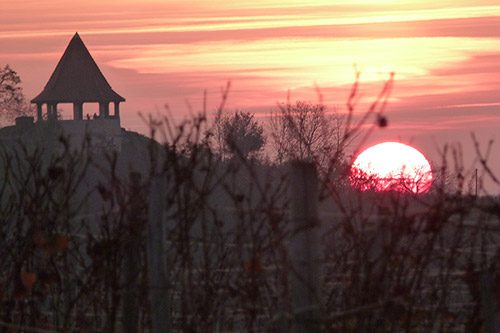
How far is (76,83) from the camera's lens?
6719 centimetres

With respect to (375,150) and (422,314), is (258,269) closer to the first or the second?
(422,314)

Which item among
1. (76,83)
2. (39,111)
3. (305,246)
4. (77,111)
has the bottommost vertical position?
(305,246)

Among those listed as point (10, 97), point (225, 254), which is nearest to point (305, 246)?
point (225, 254)

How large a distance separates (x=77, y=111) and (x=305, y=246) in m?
64.8

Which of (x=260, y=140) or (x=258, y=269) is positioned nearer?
(x=258, y=269)

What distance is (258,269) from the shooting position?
3818mm

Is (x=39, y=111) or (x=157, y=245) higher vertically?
(x=39, y=111)

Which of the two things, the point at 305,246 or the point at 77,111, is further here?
the point at 77,111

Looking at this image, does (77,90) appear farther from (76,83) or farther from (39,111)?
(39,111)

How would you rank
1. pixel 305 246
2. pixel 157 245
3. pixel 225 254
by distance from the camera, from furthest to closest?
1. pixel 225 254
2. pixel 157 245
3. pixel 305 246

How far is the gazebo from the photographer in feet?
216

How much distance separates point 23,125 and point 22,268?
54111mm

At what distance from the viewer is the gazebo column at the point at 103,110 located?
212 feet

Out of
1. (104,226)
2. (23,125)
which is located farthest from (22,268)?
(23,125)
